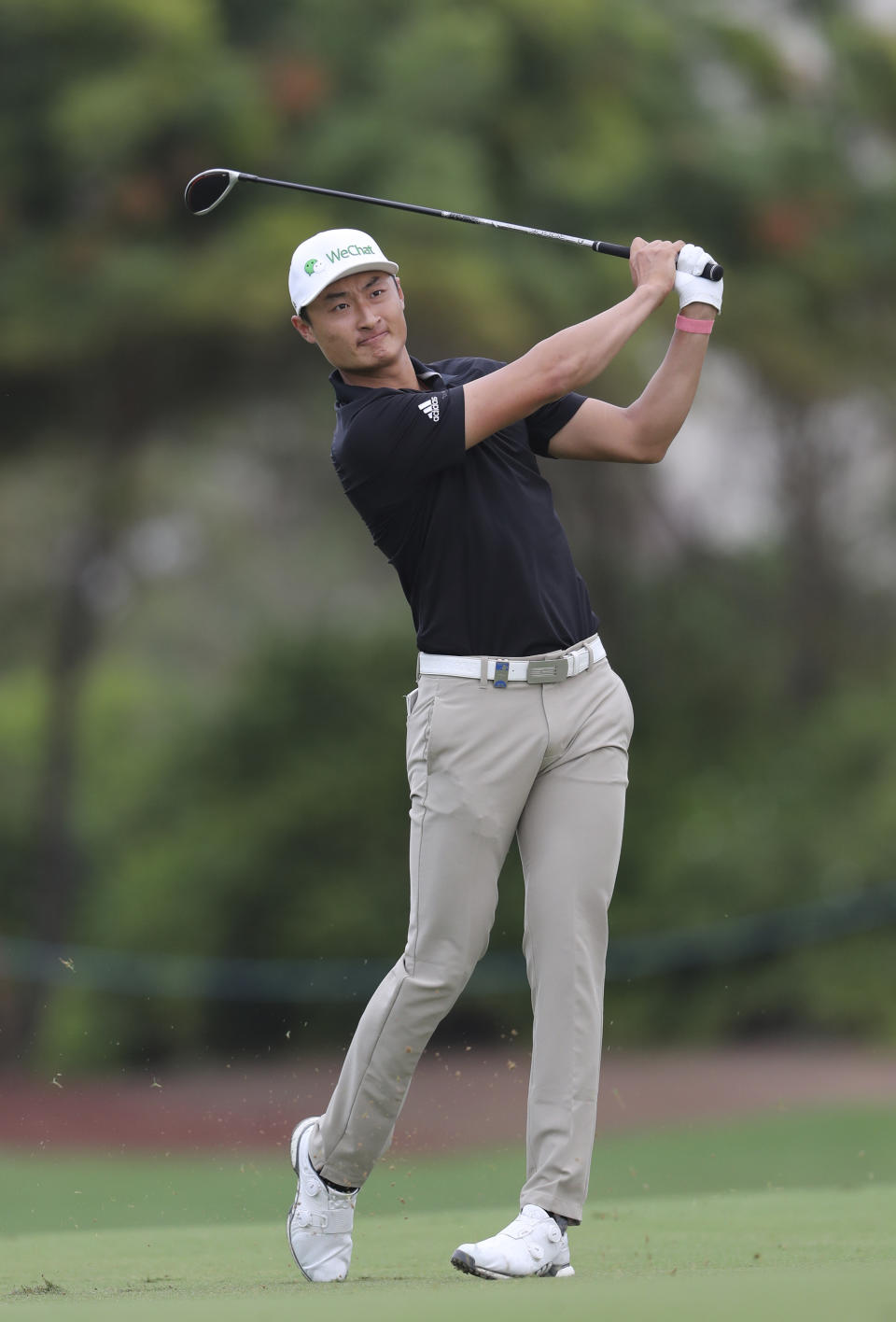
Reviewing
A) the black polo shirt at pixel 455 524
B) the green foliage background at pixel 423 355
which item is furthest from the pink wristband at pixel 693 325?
the green foliage background at pixel 423 355

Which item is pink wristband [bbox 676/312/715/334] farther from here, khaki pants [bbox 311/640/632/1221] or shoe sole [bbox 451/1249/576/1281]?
shoe sole [bbox 451/1249/576/1281]

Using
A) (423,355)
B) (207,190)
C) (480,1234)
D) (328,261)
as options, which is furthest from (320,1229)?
(423,355)

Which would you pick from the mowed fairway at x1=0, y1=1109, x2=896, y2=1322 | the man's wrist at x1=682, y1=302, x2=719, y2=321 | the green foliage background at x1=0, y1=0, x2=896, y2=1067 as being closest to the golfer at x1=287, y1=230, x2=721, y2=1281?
the man's wrist at x1=682, y1=302, x2=719, y2=321

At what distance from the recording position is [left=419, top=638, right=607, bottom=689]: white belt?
3.64m

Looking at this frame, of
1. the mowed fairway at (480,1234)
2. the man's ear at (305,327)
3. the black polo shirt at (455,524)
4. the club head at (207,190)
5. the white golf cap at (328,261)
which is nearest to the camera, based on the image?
the mowed fairway at (480,1234)

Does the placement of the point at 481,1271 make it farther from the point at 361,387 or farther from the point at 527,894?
the point at 361,387

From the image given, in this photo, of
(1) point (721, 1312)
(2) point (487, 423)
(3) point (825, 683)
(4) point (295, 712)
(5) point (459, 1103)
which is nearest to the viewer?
(1) point (721, 1312)

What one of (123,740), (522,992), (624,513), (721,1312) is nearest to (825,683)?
(624,513)

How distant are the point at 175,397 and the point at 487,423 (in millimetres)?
7441

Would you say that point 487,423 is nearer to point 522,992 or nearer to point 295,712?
A: point 522,992

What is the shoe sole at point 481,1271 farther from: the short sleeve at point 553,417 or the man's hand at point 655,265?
the man's hand at point 655,265

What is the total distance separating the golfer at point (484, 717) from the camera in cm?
362

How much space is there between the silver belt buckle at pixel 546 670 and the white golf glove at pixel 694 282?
29.8 inches

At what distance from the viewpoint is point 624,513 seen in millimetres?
11336
